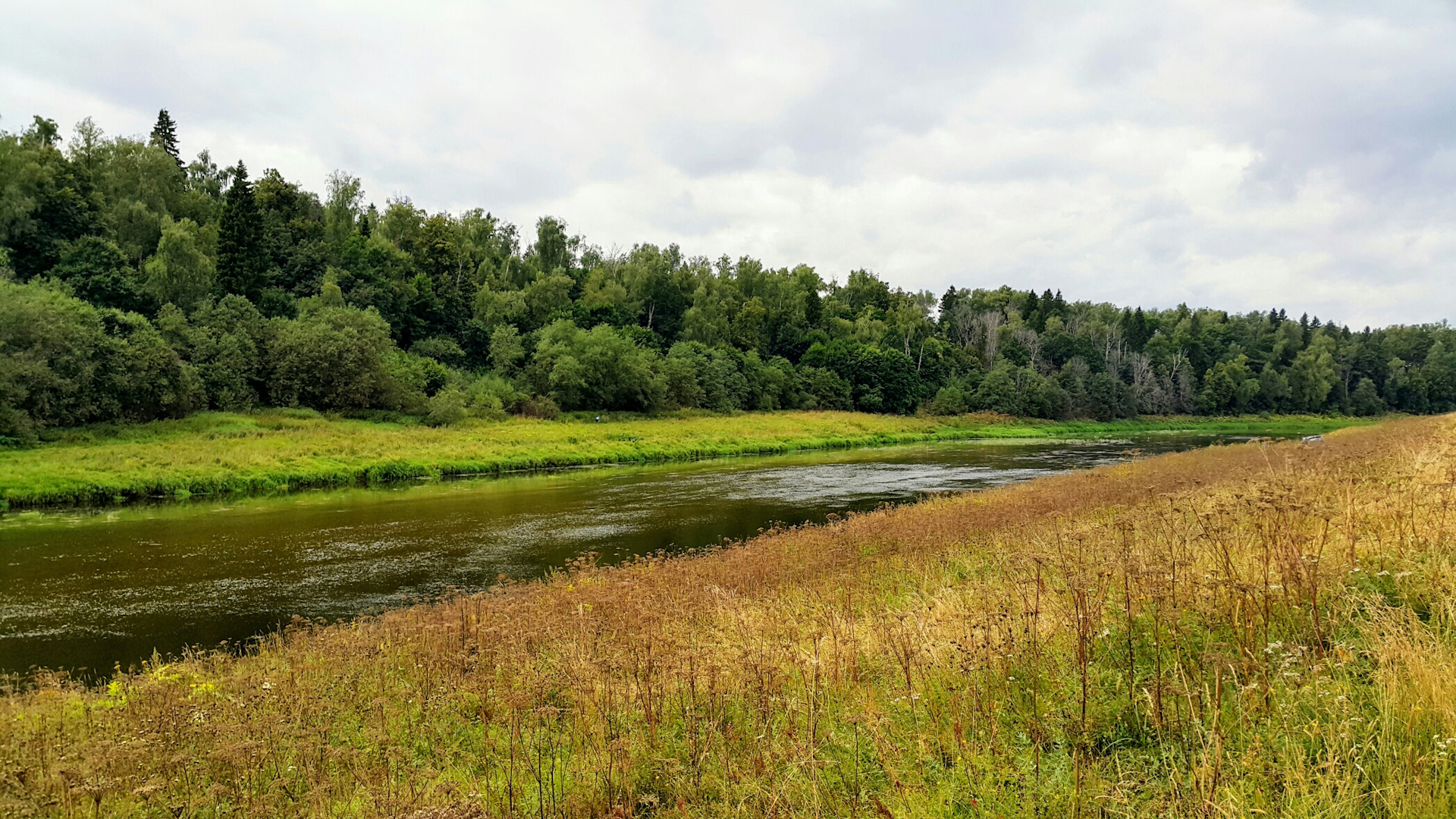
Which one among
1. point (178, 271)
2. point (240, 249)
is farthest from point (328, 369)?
point (240, 249)

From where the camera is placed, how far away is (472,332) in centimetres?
8281

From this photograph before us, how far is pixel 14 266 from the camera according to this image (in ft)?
183

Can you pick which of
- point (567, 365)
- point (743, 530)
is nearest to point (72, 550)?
point (743, 530)

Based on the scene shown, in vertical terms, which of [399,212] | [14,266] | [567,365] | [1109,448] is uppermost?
[399,212]

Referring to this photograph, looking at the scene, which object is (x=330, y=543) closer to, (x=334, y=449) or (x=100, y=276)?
(x=334, y=449)

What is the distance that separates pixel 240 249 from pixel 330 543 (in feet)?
187

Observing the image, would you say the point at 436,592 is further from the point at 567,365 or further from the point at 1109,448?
the point at 1109,448

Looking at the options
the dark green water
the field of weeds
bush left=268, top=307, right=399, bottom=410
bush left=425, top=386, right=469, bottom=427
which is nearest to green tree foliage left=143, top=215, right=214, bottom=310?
bush left=268, top=307, right=399, bottom=410

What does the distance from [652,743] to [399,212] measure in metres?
104

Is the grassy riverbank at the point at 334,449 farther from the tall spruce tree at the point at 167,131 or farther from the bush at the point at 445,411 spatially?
the tall spruce tree at the point at 167,131

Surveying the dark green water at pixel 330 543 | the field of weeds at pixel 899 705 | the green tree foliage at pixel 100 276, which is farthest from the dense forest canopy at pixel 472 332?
the field of weeds at pixel 899 705

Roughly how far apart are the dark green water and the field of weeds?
17.1ft

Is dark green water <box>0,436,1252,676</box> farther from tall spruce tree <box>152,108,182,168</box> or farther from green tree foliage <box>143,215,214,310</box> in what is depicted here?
tall spruce tree <box>152,108,182,168</box>

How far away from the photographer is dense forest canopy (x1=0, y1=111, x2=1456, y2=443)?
4812cm
